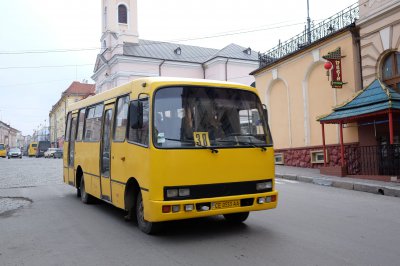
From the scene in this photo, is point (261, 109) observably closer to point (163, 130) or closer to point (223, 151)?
point (223, 151)

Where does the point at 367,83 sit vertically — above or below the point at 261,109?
above

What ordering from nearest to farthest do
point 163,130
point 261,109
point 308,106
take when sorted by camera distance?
1. point 163,130
2. point 261,109
3. point 308,106

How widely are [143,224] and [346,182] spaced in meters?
8.67

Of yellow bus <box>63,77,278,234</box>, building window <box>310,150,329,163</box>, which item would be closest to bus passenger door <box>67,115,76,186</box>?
yellow bus <box>63,77,278,234</box>

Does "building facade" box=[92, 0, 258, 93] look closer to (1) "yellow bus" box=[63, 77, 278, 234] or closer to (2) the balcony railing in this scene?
(2) the balcony railing

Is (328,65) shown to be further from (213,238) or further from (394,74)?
(213,238)

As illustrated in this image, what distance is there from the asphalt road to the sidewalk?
1.99 metres

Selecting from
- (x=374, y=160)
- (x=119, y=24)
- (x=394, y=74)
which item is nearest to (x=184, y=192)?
(x=374, y=160)

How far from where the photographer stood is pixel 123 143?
7.25m

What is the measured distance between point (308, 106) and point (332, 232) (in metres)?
13.0

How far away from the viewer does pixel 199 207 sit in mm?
6008

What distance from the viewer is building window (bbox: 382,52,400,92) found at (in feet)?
46.9

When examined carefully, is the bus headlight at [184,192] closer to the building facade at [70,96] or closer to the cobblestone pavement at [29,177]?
the cobblestone pavement at [29,177]

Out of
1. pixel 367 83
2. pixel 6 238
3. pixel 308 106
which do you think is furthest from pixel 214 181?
pixel 308 106
